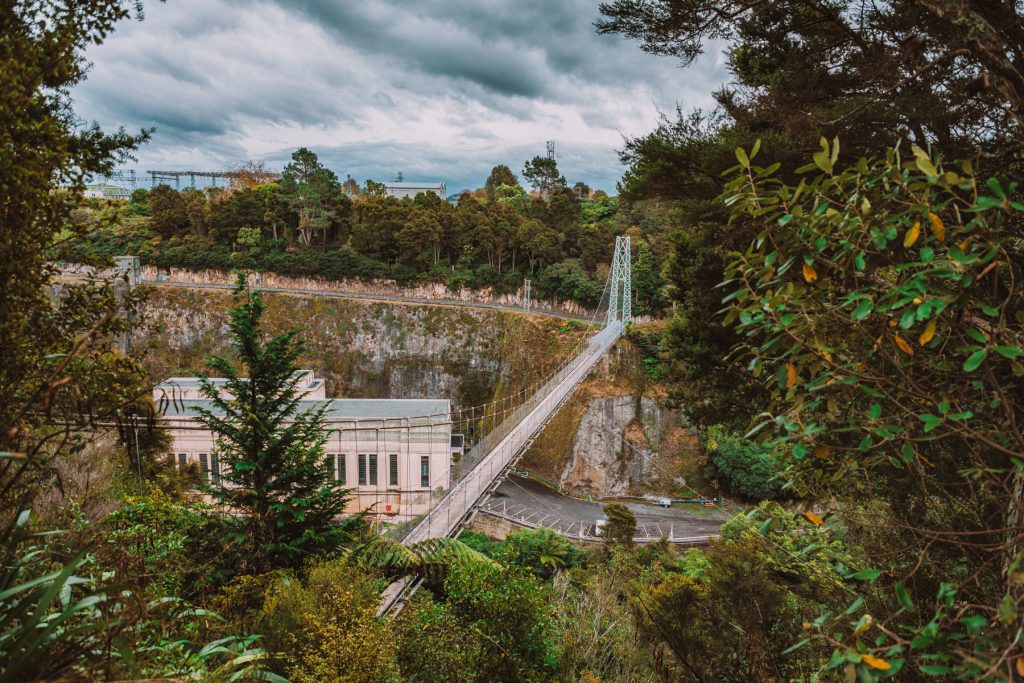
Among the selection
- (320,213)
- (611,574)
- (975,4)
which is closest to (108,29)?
(975,4)

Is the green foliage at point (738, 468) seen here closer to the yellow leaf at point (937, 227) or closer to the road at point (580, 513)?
the road at point (580, 513)

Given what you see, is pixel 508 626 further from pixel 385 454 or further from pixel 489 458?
pixel 385 454

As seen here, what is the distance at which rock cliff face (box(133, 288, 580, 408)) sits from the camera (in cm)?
2267

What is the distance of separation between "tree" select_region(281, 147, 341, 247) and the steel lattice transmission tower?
17.2m

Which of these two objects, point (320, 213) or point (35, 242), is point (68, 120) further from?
point (320, 213)

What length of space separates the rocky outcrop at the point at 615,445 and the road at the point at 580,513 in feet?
3.62

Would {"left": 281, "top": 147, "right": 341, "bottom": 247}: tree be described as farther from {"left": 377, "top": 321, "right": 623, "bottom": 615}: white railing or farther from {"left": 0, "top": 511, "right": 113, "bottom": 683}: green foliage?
{"left": 0, "top": 511, "right": 113, "bottom": 683}: green foliage

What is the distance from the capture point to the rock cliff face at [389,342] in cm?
2267

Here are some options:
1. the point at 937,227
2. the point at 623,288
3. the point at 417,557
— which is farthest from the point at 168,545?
the point at 623,288

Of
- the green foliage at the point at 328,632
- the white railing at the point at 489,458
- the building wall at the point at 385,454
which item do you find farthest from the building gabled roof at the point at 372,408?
the green foliage at the point at 328,632

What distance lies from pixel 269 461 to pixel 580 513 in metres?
11.7

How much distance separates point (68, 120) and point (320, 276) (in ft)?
88.4

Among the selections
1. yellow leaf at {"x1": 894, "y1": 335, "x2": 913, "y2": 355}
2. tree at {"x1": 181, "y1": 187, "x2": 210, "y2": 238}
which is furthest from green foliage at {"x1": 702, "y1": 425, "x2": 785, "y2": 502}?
tree at {"x1": 181, "y1": 187, "x2": 210, "y2": 238}

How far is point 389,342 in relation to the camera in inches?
995
